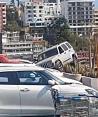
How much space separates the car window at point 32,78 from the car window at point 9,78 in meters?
0.11

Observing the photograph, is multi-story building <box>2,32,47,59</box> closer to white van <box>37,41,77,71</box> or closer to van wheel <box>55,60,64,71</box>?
white van <box>37,41,77,71</box>

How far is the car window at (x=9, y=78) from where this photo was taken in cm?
1037

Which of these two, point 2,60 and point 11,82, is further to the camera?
point 2,60

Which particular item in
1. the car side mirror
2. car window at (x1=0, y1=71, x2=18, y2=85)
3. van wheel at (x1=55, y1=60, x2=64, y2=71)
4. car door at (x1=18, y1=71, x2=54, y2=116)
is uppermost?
car window at (x1=0, y1=71, x2=18, y2=85)

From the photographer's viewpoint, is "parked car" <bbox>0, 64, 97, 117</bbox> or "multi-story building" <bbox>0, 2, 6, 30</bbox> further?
"multi-story building" <bbox>0, 2, 6, 30</bbox>

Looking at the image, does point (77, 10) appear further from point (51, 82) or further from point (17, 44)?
point (51, 82)

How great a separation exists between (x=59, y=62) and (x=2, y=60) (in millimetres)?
10763

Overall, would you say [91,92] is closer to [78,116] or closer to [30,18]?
[78,116]

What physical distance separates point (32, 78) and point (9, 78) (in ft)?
1.66

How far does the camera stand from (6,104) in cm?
1027

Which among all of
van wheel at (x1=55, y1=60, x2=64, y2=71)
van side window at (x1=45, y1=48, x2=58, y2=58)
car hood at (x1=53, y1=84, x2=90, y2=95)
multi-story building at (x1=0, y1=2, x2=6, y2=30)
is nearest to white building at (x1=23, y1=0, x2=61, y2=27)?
multi-story building at (x1=0, y1=2, x2=6, y2=30)

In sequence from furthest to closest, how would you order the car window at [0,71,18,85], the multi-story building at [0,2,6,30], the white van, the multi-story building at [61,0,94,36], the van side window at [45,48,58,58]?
the multi-story building at [61,0,94,36] < the multi-story building at [0,2,6,30] < the van side window at [45,48,58,58] < the white van < the car window at [0,71,18,85]

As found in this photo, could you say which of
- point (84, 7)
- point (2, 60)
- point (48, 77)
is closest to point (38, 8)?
point (84, 7)

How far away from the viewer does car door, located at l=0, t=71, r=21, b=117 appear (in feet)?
33.6
